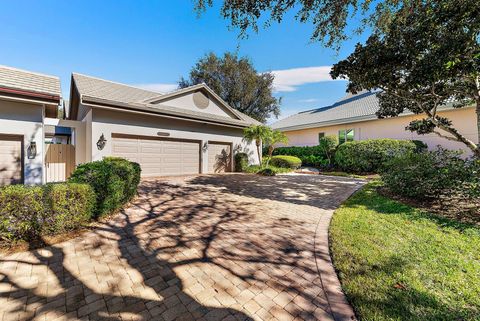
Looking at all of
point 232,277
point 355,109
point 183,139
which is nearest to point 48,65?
point 183,139

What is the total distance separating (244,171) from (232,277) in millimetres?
12020

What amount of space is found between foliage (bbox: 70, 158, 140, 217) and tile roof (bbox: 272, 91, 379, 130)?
16.1m

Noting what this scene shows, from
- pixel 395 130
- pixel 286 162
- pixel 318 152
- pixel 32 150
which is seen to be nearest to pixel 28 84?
pixel 32 150

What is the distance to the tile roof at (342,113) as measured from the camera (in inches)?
637

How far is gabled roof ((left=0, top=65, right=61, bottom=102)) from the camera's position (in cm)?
622

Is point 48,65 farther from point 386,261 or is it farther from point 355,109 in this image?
point 355,109

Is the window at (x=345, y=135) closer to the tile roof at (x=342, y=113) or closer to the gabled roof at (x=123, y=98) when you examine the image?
the tile roof at (x=342, y=113)

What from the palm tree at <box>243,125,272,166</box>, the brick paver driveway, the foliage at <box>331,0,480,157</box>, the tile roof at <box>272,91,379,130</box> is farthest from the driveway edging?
the tile roof at <box>272,91,379,130</box>

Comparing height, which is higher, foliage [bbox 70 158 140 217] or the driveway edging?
foliage [bbox 70 158 140 217]

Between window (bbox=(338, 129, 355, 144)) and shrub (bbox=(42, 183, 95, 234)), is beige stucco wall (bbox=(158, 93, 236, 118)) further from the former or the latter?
window (bbox=(338, 129, 355, 144))

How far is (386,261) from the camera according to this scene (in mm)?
3168

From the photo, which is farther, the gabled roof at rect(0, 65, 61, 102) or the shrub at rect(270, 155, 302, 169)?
the shrub at rect(270, 155, 302, 169)

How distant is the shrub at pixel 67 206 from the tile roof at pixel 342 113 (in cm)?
1689

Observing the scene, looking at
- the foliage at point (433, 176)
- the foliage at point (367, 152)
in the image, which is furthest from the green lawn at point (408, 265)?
the foliage at point (367, 152)
